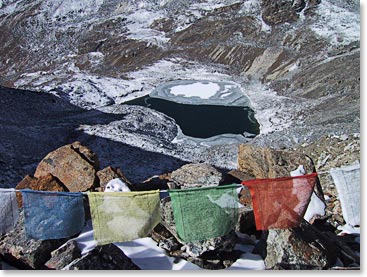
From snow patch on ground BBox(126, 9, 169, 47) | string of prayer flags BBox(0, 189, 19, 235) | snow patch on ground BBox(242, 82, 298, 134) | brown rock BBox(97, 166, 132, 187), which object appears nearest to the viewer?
string of prayer flags BBox(0, 189, 19, 235)

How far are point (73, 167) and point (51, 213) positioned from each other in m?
3.21

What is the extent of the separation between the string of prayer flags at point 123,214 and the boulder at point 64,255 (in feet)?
1.14

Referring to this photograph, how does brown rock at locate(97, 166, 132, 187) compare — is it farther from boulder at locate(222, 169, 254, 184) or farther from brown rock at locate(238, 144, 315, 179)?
brown rock at locate(238, 144, 315, 179)

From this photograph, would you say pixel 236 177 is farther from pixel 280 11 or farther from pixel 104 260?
pixel 280 11

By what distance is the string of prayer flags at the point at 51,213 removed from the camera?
541 cm

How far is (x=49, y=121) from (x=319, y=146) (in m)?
13.4

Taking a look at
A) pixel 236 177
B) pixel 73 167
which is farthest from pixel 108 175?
pixel 236 177

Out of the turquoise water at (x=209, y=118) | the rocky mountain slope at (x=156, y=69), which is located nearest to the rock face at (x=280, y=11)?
the rocky mountain slope at (x=156, y=69)

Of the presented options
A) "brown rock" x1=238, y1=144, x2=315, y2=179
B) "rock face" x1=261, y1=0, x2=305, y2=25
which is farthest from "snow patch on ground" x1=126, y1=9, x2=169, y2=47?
"brown rock" x1=238, y1=144, x2=315, y2=179

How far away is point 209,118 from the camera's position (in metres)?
26.9

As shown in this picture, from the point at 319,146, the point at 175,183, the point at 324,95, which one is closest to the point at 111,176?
the point at 175,183

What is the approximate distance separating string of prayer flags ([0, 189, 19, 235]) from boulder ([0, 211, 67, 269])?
23cm

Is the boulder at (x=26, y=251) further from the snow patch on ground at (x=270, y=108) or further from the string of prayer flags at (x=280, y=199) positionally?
the snow patch on ground at (x=270, y=108)

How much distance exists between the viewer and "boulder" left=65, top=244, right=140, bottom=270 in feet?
17.7
